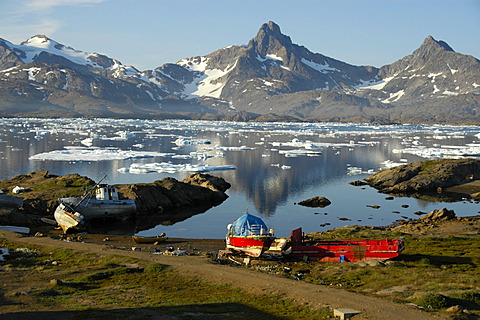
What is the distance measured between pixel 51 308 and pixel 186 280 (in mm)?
6563

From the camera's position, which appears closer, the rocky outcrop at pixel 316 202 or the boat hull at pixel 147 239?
the boat hull at pixel 147 239

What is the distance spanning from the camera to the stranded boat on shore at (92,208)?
40781 millimetres

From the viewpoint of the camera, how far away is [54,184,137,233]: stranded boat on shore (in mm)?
40781

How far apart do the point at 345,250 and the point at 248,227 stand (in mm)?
5801

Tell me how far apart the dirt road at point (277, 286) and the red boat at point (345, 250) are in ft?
16.4

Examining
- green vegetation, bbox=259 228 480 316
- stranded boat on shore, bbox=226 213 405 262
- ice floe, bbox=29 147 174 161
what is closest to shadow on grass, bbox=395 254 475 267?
green vegetation, bbox=259 228 480 316

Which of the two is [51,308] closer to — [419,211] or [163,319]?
[163,319]

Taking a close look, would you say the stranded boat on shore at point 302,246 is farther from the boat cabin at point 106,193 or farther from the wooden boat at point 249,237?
the boat cabin at point 106,193

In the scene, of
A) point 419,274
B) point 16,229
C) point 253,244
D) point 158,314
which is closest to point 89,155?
point 16,229

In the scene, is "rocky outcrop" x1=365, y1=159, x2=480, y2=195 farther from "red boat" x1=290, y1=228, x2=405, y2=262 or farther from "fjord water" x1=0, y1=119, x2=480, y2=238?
"red boat" x1=290, y1=228, x2=405, y2=262

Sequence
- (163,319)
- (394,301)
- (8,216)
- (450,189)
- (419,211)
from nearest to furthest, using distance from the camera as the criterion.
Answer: (163,319) → (394,301) → (8,216) → (419,211) → (450,189)

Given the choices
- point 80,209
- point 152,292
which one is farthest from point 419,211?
point 152,292

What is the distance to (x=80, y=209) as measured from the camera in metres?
43.3

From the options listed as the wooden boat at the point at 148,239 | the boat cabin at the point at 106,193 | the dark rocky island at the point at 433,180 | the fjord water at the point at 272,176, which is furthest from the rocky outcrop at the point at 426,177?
the wooden boat at the point at 148,239
